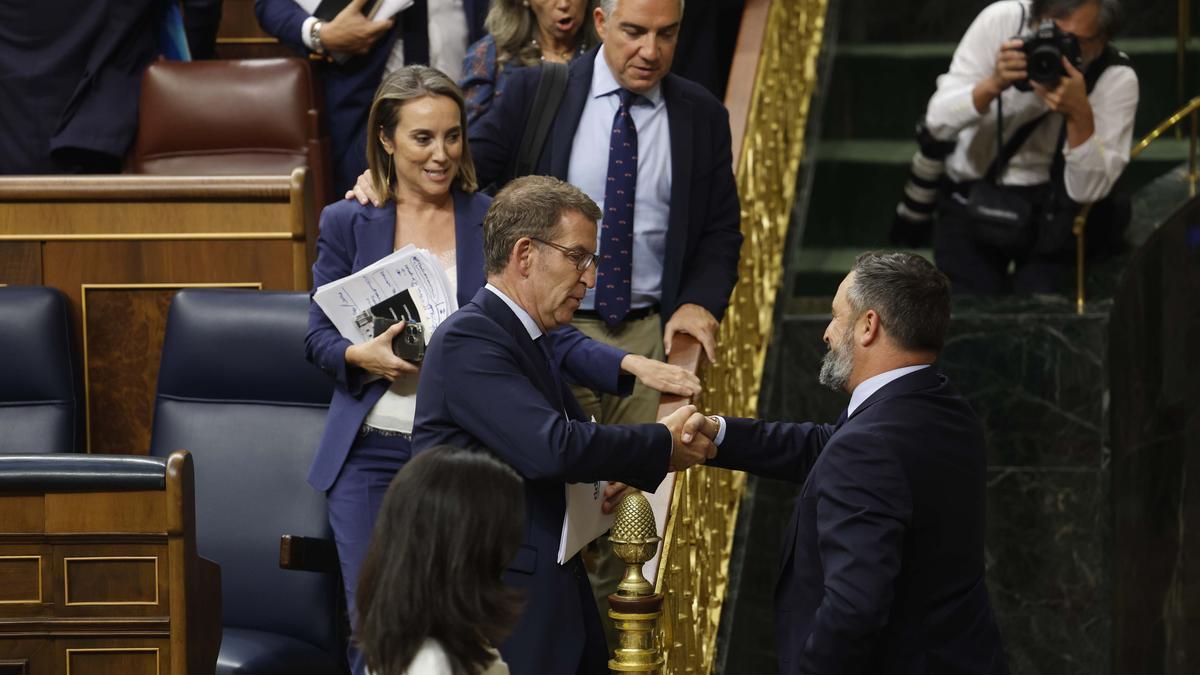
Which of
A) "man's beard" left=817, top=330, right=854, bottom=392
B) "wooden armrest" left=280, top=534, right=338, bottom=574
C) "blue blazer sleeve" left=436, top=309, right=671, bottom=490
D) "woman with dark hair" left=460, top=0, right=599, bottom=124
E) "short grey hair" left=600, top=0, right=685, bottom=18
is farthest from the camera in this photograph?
"woman with dark hair" left=460, top=0, right=599, bottom=124

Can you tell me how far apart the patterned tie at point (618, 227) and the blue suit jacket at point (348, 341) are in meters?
0.32

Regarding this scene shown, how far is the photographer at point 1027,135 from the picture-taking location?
208 inches

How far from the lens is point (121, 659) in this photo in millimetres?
3277

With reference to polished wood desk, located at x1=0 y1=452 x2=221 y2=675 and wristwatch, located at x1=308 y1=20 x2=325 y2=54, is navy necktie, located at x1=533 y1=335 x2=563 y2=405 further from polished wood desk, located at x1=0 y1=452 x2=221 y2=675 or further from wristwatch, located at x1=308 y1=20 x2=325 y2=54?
wristwatch, located at x1=308 y1=20 x2=325 y2=54

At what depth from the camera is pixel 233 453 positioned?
422 cm

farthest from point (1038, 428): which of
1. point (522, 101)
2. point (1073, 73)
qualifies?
point (522, 101)

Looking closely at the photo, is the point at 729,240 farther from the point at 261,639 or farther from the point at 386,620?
the point at 386,620

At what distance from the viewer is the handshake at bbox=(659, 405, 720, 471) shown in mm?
3293

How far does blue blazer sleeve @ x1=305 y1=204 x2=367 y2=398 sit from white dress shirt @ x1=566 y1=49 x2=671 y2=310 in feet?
1.93

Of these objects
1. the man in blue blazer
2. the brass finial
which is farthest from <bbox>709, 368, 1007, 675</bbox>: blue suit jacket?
the man in blue blazer

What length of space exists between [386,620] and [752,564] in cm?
262

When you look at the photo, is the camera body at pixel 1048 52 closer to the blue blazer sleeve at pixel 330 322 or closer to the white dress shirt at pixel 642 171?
the white dress shirt at pixel 642 171

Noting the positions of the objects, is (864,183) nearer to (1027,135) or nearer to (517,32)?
(1027,135)

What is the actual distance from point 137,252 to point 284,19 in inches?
44.1
